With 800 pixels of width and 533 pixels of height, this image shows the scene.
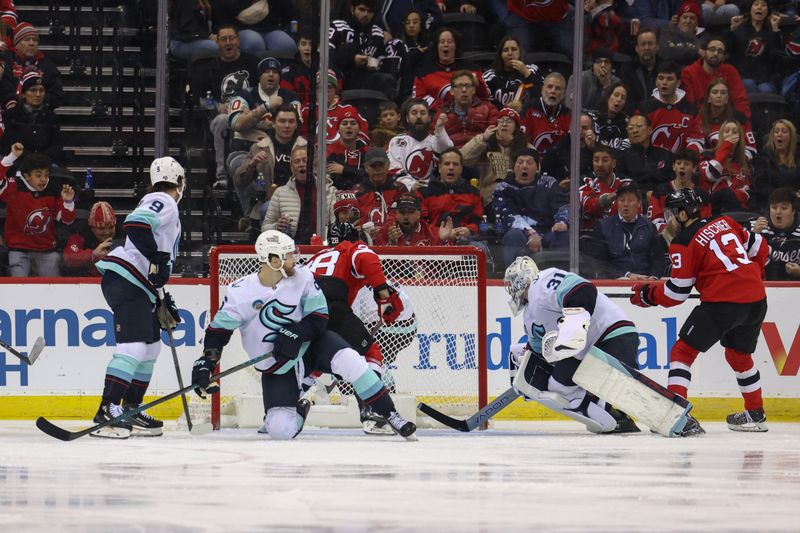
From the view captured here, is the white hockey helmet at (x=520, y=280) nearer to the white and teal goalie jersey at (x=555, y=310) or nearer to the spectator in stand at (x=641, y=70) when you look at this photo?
the white and teal goalie jersey at (x=555, y=310)

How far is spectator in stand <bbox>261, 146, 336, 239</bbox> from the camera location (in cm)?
737

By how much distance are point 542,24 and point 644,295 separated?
7.11 feet

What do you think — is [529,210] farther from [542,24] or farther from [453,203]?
[542,24]

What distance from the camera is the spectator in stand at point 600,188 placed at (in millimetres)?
7516

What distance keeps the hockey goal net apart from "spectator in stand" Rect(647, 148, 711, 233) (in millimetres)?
1408

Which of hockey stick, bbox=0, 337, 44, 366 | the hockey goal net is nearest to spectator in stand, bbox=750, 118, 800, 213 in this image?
the hockey goal net

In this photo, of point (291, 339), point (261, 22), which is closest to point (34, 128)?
point (261, 22)

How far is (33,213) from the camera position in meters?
7.43

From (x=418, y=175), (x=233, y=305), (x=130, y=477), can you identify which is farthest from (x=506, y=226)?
(x=130, y=477)

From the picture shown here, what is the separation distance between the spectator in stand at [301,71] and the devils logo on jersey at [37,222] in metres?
1.53

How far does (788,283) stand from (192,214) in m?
3.36

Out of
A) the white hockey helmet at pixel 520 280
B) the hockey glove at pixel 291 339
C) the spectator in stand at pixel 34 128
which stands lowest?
the hockey glove at pixel 291 339

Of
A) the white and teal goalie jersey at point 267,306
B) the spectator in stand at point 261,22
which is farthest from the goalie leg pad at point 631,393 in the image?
the spectator in stand at point 261,22

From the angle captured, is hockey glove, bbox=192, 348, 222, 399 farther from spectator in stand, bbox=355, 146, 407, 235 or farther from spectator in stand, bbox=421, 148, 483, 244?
spectator in stand, bbox=421, 148, 483, 244
